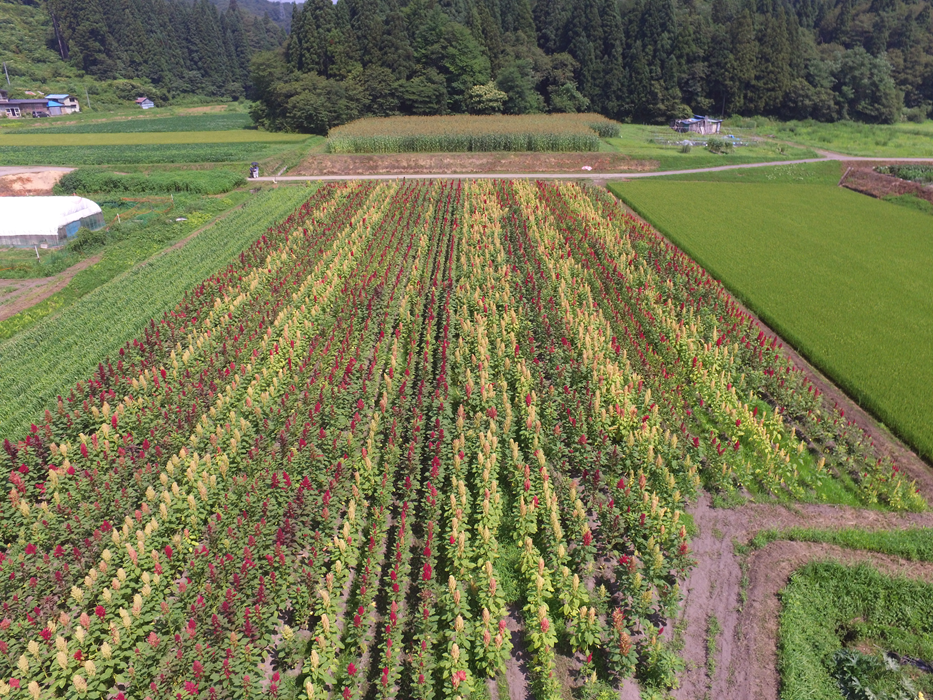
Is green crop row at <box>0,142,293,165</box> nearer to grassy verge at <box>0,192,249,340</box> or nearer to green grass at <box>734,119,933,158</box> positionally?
grassy verge at <box>0,192,249,340</box>

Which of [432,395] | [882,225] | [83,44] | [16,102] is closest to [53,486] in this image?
[432,395]

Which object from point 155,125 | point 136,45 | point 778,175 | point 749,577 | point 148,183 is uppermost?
point 136,45

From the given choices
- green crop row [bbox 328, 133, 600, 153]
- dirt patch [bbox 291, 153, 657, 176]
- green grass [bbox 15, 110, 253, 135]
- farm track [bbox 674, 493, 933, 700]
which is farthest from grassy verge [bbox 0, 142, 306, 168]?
farm track [bbox 674, 493, 933, 700]

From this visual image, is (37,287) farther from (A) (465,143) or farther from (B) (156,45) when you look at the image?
(B) (156,45)

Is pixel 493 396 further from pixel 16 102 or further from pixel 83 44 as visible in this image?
pixel 83 44

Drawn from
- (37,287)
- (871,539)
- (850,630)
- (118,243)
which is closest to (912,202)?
(871,539)

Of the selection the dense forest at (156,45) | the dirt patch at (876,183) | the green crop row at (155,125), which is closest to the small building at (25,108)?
the green crop row at (155,125)
